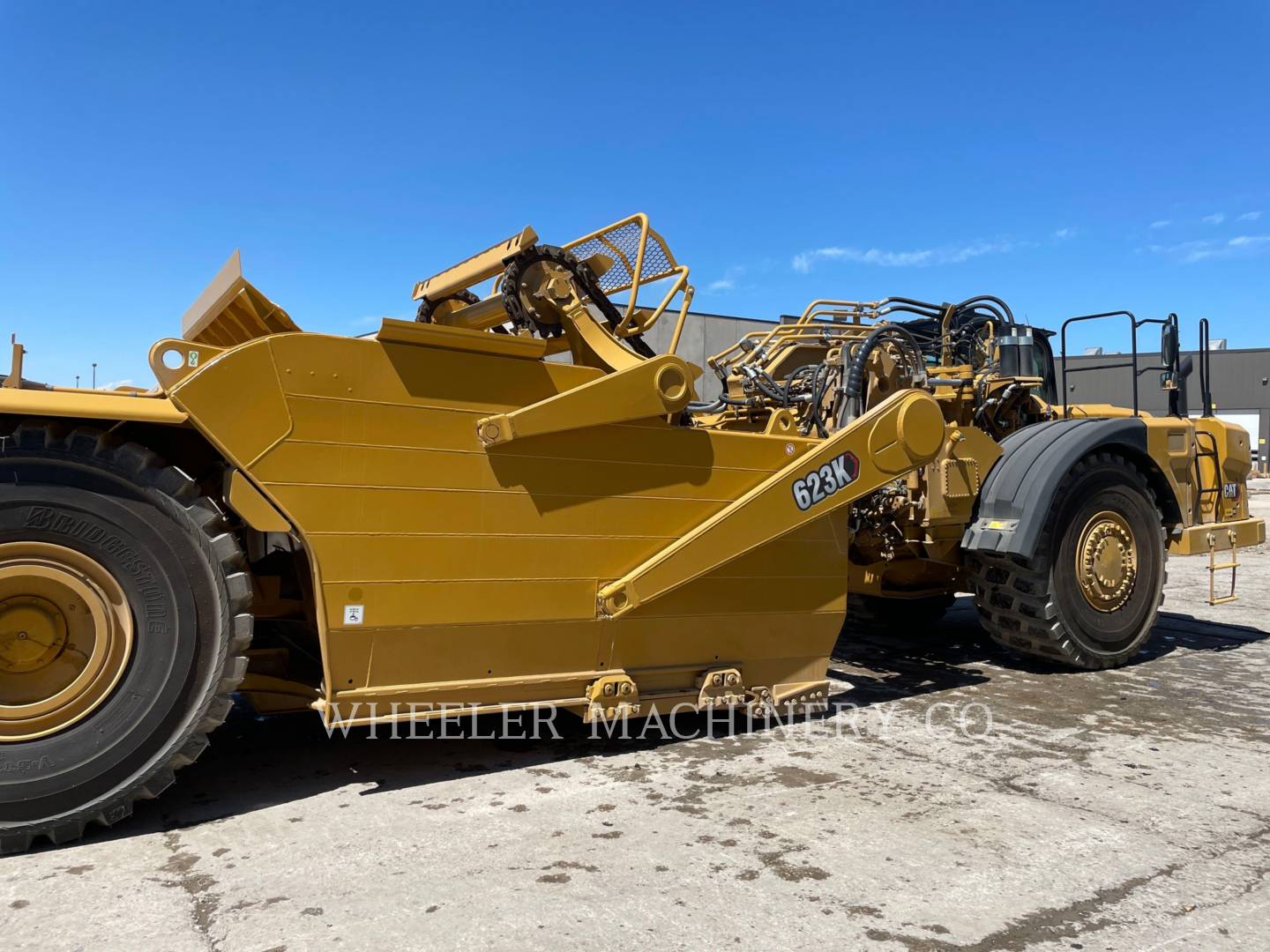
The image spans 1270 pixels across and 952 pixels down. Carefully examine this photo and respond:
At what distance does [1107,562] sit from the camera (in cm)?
608

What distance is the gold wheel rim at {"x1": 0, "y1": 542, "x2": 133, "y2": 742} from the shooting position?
3193mm

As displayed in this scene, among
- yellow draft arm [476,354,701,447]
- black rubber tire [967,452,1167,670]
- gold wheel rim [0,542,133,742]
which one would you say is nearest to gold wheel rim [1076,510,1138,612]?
black rubber tire [967,452,1167,670]

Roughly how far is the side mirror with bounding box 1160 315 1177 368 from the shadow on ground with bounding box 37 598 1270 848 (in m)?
2.23

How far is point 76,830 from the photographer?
10.4ft

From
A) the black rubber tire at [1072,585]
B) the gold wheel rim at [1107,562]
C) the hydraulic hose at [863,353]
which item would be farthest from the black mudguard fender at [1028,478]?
the hydraulic hose at [863,353]

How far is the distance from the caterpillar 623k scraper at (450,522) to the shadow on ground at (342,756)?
296 millimetres

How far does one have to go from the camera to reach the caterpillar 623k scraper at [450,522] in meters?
3.26

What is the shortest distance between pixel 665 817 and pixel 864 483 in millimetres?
1986

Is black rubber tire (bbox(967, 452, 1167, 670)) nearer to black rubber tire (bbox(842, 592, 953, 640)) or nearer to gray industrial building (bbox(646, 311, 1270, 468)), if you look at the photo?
black rubber tire (bbox(842, 592, 953, 640))

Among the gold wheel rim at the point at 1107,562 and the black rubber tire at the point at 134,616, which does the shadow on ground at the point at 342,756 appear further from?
the gold wheel rim at the point at 1107,562

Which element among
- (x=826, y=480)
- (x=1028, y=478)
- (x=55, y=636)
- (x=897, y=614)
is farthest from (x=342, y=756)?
(x=897, y=614)

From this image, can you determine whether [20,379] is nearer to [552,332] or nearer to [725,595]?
[552,332]

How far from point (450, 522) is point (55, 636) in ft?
4.62

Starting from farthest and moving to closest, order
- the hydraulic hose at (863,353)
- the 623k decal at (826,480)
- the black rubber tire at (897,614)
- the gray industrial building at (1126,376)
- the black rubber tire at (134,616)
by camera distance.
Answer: the gray industrial building at (1126,376) < the black rubber tire at (897,614) < the hydraulic hose at (863,353) < the 623k decal at (826,480) < the black rubber tire at (134,616)
